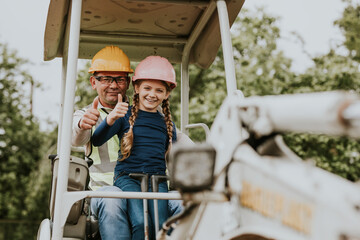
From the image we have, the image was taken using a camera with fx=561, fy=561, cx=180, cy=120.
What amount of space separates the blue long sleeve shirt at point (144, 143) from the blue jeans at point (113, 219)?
0.96 feet

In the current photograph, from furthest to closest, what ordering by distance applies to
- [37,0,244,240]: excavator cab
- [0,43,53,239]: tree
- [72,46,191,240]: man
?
[0,43,53,239]: tree → [72,46,191,240]: man → [37,0,244,240]: excavator cab

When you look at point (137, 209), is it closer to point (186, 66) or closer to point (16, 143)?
point (186, 66)

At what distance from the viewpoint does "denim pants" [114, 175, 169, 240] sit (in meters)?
3.46

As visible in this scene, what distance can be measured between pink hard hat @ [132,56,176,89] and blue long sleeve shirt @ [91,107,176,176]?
0.86 ft

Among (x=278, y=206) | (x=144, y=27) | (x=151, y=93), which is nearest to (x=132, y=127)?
(x=151, y=93)

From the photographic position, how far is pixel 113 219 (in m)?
3.42

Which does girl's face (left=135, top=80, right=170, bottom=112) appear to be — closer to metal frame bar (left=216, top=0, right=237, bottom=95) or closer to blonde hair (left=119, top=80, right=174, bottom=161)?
blonde hair (left=119, top=80, right=174, bottom=161)

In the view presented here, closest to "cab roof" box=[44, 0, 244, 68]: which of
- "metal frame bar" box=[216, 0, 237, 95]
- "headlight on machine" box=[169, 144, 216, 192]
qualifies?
"metal frame bar" box=[216, 0, 237, 95]

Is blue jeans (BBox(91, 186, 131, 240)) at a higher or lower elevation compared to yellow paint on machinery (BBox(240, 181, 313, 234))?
lower

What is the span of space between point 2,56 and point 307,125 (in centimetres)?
2801

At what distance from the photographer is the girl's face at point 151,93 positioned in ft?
12.7

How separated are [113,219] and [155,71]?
107 centimetres

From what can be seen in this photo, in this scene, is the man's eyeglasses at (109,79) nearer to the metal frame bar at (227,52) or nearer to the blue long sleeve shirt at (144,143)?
the blue long sleeve shirt at (144,143)

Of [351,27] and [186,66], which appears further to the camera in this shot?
[351,27]
